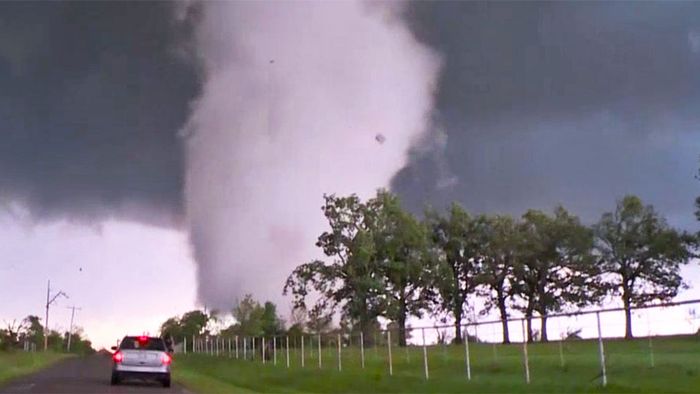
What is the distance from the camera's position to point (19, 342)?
144 metres

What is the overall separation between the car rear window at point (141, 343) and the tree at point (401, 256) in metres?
53.9

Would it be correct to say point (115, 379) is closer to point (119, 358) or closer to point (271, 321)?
point (119, 358)

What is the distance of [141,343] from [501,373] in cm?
1335

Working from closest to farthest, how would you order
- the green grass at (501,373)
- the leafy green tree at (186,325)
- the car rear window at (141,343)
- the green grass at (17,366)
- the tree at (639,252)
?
the green grass at (501,373) → the car rear window at (141,343) → the green grass at (17,366) → the tree at (639,252) → the leafy green tree at (186,325)

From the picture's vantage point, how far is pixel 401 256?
305 ft

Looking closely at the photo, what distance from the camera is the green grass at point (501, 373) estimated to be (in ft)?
89.8

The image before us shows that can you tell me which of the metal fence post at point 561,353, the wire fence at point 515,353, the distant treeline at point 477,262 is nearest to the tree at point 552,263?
the distant treeline at point 477,262

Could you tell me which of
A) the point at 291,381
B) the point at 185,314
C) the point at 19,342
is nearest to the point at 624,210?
the point at 291,381

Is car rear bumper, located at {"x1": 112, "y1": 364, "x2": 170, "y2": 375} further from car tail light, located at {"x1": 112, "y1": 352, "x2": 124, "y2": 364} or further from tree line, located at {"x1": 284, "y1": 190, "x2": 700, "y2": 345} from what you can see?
tree line, located at {"x1": 284, "y1": 190, "x2": 700, "y2": 345}

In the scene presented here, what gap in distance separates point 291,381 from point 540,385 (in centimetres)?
1547

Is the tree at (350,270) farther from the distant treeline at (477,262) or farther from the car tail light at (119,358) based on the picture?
the car tail light at (119,358)

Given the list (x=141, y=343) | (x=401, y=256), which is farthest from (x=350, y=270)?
(x=141, y=343)

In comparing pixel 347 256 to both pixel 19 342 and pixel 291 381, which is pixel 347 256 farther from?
pixel 19 342

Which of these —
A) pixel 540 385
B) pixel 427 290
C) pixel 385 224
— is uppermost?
pixel 385 224
